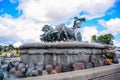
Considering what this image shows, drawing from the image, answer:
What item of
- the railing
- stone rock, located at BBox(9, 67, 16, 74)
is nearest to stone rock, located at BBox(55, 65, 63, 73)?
stone rock, located at BBox(9, 67, 16, 74)

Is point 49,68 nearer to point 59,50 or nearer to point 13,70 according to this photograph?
point 59,50

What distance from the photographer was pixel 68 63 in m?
7.00

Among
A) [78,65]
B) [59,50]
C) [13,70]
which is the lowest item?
[13,70]

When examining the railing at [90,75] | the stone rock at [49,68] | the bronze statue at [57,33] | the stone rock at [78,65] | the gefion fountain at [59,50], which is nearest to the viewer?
the railing at [90,75]

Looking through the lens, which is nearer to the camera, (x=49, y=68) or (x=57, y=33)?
(x=49, y=68)

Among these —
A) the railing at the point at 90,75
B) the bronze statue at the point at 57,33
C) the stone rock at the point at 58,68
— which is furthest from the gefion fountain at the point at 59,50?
the railing at the point at 90,75

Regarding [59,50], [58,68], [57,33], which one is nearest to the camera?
[58,68]

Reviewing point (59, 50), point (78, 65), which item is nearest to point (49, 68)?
point (59, 50)

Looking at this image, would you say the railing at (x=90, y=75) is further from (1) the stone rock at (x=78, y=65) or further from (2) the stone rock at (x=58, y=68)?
(2) the stone rock at (x=58, y=68)

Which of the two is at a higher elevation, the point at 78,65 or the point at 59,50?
the point at 59,50

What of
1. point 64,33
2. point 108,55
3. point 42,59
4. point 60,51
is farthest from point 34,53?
point 108,55

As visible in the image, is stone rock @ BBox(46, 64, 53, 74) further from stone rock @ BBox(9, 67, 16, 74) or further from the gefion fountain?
stone rock @ BBox(9, 67, 16, 74)

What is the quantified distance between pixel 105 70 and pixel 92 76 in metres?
0.67

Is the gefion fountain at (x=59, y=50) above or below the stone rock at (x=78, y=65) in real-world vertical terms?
above
